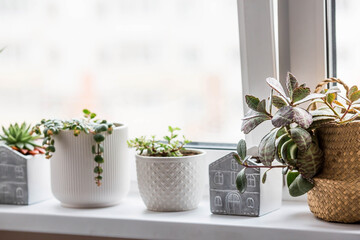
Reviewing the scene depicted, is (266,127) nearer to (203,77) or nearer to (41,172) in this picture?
(203,77)

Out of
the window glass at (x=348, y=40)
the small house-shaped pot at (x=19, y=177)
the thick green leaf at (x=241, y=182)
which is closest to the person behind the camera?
the thick green leaf at (x=241, y=182)

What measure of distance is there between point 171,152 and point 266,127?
0.23 meters

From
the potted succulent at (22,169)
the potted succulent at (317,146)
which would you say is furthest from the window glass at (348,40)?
the potted succulent at (22,169)

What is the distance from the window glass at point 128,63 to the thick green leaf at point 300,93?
339 mm

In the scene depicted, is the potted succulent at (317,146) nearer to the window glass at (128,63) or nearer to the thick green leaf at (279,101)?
the thick green leaf at (279,101)

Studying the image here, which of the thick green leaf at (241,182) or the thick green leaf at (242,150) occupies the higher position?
the thick green leaf at (242,150)

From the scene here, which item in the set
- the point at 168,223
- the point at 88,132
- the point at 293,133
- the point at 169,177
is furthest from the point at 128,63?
the point at 293,133

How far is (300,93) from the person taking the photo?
3.73 ft

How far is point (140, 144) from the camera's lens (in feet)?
4.62

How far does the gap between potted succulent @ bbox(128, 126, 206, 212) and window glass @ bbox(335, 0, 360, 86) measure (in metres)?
0.38

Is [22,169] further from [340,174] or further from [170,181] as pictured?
[340,174]

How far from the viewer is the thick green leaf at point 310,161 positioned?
3.75 ft

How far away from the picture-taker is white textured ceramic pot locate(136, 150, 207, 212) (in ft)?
4.40

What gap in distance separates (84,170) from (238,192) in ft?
1.19
